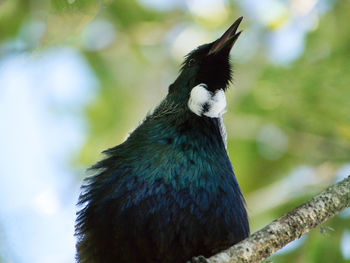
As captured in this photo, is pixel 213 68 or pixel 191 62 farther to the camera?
pixel 191 62

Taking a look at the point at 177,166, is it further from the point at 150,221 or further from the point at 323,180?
the point at 323,180

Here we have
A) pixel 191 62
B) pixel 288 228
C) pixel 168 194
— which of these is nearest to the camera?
pixel 288 228

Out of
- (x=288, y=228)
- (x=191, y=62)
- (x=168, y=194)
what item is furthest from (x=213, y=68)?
(x=288, y=228)

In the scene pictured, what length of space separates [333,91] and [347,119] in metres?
0.32

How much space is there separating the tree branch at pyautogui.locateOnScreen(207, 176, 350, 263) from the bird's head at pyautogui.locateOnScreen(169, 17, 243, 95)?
1.62m

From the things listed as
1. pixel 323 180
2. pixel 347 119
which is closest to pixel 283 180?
pixel 323 180

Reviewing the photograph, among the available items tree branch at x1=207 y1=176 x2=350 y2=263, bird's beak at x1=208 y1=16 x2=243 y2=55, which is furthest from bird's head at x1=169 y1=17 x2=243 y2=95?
tree branch at x1=207 y1=176 x2=350 y2=263

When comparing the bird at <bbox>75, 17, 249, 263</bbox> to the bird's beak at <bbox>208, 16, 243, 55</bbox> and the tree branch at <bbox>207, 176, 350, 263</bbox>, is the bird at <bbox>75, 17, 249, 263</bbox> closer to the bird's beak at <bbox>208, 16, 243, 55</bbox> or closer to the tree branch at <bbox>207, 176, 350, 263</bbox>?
the bird's beak at <bbox>208, 16, 243, 55</bbox>

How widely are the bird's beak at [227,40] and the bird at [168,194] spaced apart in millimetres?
352

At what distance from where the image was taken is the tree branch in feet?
11.1

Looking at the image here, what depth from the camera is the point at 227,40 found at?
5.10m

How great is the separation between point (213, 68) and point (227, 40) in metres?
0.25

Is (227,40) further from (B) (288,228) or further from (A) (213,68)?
(B) (288,228)

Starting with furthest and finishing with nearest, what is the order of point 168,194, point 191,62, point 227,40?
point 191,62
point 227,40
point 168,194
